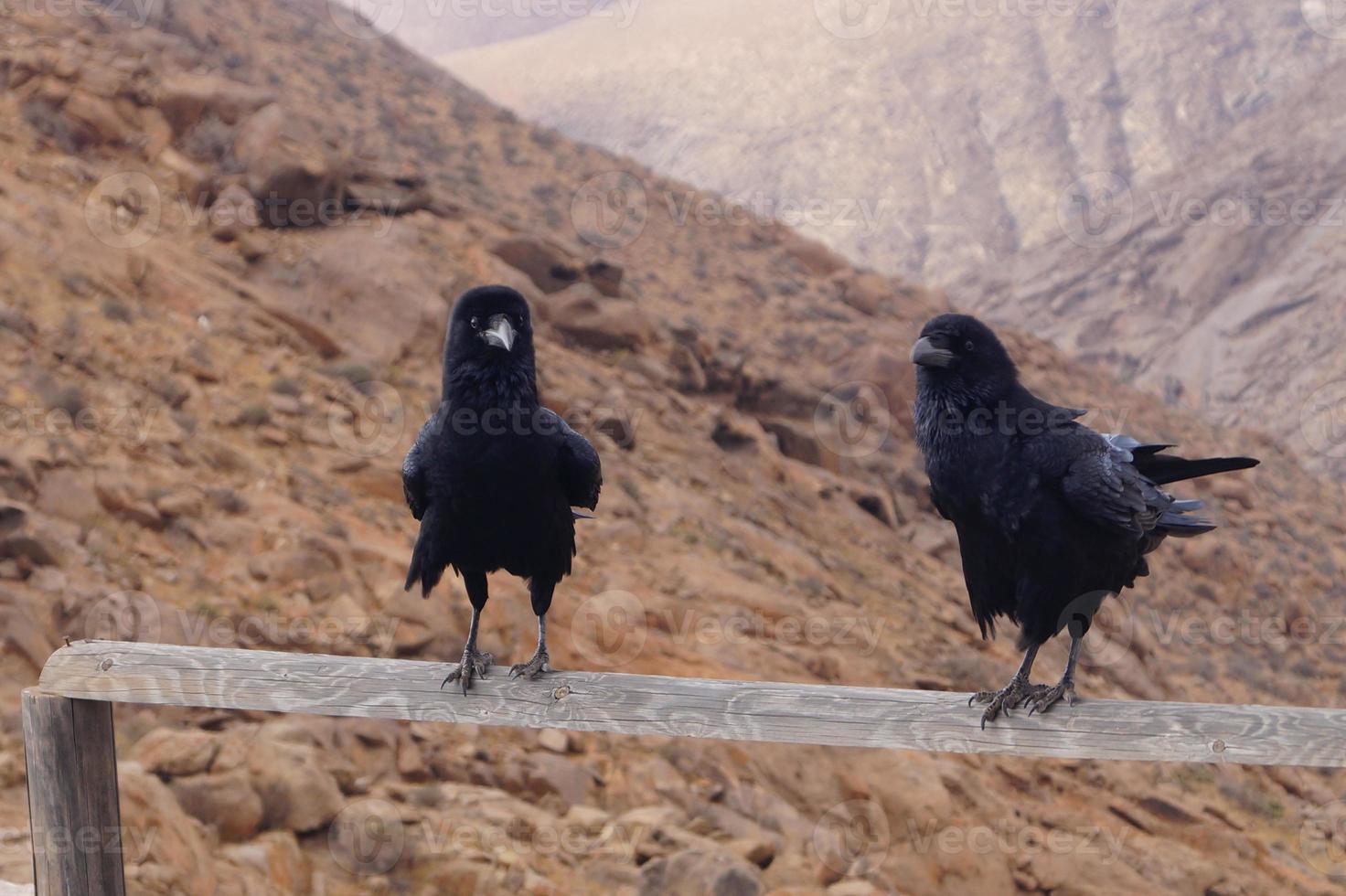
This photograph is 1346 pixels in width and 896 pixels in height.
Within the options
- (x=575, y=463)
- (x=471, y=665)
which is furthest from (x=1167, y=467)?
(x=471, y=665)

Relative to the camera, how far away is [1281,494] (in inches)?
1080

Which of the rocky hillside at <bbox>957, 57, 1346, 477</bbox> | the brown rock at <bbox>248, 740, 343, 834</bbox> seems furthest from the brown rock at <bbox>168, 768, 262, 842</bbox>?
the rocky hillside at <bbox>957, 57, 1346, 477</bbox>

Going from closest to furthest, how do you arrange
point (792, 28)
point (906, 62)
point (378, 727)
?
point (378, 727) → point (906, 62) → point (792, 28)

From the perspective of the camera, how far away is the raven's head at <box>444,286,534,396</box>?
429 centimetres

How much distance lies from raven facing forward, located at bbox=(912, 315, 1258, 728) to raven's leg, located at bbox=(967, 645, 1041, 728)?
0.02m

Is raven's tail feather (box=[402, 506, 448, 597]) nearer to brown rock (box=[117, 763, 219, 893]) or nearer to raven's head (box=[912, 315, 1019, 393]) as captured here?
raven's head (box=[912, 315, 1019, 393])

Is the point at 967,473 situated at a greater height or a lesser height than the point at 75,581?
greater

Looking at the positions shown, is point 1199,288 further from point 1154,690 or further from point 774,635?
point 774,635

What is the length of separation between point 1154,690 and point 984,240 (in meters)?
56.4

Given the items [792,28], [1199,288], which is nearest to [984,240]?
[1199,288]

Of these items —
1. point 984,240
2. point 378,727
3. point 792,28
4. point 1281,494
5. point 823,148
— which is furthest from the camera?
point 792,28

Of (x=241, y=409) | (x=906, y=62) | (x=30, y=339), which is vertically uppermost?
(x=906, y=62)

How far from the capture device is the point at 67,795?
409cm

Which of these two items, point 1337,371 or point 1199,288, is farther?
point 1199,288
